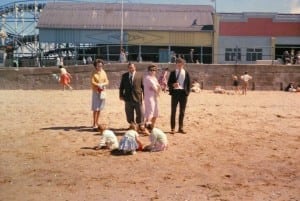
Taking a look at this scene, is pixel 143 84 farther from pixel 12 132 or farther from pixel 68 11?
pixel 68 11

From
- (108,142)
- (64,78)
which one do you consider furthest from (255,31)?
(108,142)

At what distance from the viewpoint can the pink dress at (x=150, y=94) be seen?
1128cm

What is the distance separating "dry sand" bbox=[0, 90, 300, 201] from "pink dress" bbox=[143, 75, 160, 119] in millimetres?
639

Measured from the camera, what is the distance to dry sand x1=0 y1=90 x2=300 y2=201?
6.79 meters

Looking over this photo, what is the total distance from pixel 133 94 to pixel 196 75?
19.3 m

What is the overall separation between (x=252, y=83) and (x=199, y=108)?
13.6 m

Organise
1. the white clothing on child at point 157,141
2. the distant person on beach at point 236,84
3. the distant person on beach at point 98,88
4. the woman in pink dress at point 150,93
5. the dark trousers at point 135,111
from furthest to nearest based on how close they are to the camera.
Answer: the distant person on beach at point 236,84 < the distant person on beach at point 98,88 < the dark trousers at point 135,111 < the woman in pink dress at point 150,93 < the white clothing on child at point 157,141

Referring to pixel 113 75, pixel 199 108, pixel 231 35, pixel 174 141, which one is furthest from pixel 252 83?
pixel 174 141

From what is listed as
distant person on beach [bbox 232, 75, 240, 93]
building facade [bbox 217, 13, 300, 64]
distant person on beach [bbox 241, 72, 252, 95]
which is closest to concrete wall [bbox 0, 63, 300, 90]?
distant person on beach [bbox 232, 75, 240, 93]

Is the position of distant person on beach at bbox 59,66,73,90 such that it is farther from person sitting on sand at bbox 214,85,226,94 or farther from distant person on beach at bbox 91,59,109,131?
distant person on beach at bbox 91,59,109,131

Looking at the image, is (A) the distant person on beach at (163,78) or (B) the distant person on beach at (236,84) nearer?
(A) the distant person on beach at (163,78)

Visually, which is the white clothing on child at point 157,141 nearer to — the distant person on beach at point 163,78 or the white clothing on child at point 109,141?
the white clothing on child at point 109,141

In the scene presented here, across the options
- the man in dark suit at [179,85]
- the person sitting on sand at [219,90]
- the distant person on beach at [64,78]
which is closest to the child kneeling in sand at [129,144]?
the man in dark suit at [179,85]

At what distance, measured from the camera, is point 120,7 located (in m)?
53.0
